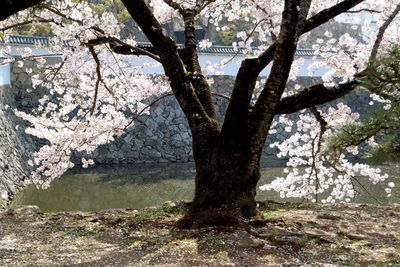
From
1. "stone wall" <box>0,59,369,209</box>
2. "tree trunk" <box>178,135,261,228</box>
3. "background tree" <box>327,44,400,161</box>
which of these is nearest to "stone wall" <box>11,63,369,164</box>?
"stone wall" <box>0,59,369,209</box>

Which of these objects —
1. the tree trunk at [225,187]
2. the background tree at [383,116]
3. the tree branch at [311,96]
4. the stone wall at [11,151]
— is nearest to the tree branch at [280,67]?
the tree trunk at [225,187]

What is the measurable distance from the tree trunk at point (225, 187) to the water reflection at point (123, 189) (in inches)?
265

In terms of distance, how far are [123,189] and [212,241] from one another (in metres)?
8.88

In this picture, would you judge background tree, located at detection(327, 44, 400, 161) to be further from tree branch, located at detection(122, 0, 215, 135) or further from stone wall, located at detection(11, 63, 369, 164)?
stone wall, located at detection(11, 63, 369, 164)

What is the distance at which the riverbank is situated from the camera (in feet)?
12.3

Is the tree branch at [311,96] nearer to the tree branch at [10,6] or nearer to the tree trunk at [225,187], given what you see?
the tree trunk at [225,187]

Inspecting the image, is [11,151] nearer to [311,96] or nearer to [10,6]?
[311,96]

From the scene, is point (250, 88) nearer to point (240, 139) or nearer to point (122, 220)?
point (240, 139)

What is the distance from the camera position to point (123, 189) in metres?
12.8

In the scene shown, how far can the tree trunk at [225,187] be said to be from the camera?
179 inches

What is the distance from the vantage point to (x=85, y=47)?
18.1 feet

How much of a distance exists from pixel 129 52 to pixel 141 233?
86.5 inches

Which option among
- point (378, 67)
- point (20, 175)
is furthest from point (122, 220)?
point (20, 175)

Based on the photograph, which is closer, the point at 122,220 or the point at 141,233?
the point at 141,233
